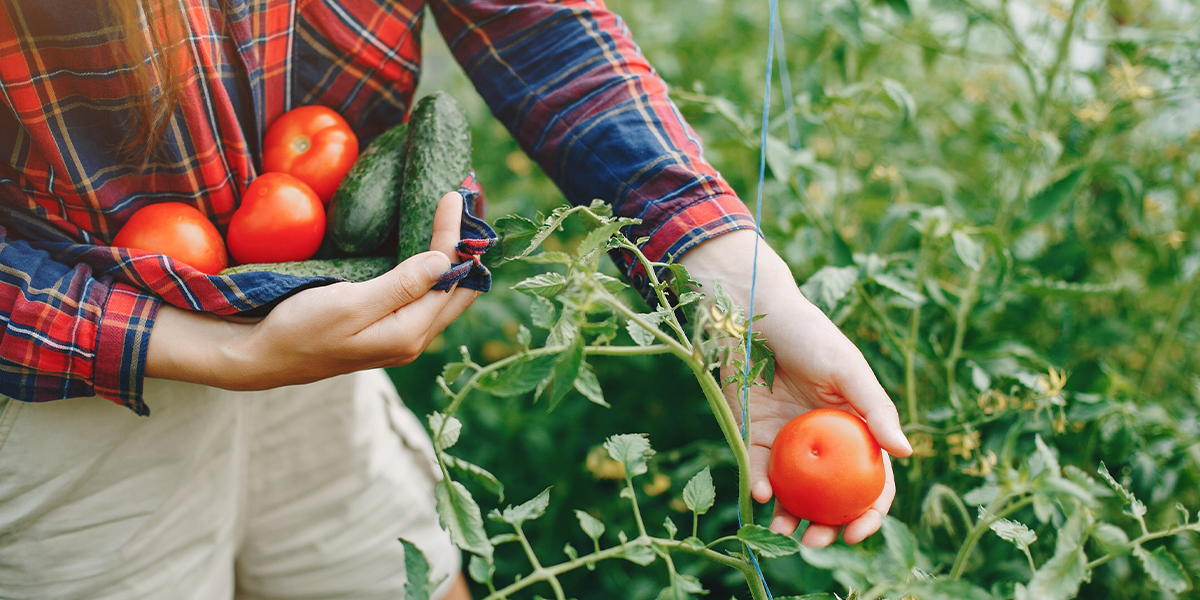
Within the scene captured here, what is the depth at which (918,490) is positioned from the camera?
1.13 m

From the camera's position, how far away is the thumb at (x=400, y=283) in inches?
33.0

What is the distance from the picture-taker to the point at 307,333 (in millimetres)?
838

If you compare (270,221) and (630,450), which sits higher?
(270,221)

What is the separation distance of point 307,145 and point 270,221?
0.44 ft

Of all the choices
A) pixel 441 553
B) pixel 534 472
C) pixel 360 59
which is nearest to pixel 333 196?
pixel 360 59

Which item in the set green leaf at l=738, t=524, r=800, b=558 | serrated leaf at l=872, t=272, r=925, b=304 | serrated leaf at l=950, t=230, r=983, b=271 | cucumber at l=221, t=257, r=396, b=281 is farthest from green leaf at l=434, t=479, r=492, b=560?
serrated leaf at l=950, t=230, r=983, b=271

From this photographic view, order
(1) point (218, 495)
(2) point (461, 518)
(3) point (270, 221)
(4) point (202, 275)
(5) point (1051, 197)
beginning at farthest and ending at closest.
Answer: (5) point (1051, 197) < (1) point (218, 495) < (3) point (270, 221) < (4) point (202, 275) < (2) point (461, 518)

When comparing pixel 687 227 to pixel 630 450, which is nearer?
pixel 630 450

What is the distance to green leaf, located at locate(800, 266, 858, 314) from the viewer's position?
98 cm

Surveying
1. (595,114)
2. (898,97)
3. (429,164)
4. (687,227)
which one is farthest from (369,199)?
(898,97)

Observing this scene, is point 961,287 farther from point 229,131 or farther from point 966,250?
point 229,131

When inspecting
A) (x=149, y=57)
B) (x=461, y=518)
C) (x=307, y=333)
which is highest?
(x=149, y=57)

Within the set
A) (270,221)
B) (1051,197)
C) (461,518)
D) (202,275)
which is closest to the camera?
(461,518)

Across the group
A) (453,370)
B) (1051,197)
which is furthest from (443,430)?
(1051,197)
